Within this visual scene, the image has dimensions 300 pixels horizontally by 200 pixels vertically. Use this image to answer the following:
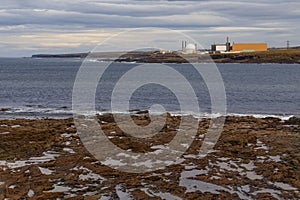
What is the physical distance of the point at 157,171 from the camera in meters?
20.2

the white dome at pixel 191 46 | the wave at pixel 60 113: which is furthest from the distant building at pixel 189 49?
the wave at pixel 60 113

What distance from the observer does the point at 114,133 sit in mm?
29188

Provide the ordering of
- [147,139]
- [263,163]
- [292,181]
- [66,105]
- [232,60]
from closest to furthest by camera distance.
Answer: [292,181]
[263,163]
[147,139]
[66,105]
[232,60]

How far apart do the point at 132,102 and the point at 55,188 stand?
3339cm

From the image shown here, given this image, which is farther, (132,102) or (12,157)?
(132,102)

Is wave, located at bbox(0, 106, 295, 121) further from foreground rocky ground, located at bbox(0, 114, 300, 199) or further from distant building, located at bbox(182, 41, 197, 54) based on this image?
distant building, located at bbox(182, 41, 197, 54)

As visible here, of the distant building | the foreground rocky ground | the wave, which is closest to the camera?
the foreground rocky ground

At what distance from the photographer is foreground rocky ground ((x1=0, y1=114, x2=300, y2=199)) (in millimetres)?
17000

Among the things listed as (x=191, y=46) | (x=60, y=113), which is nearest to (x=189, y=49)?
(x=191, y=46)

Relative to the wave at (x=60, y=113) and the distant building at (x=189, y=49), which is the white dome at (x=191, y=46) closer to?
the distant building at (x=189, y=49)

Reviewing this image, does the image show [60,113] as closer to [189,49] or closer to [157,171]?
Answer: [157,171]

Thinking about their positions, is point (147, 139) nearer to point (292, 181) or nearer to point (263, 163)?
point (263, 163)

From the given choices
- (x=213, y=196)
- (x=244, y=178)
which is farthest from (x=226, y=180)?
(x=213, y=196)

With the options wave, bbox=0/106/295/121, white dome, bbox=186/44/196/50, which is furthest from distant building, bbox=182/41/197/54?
wave, bbox=0/106/295/121
